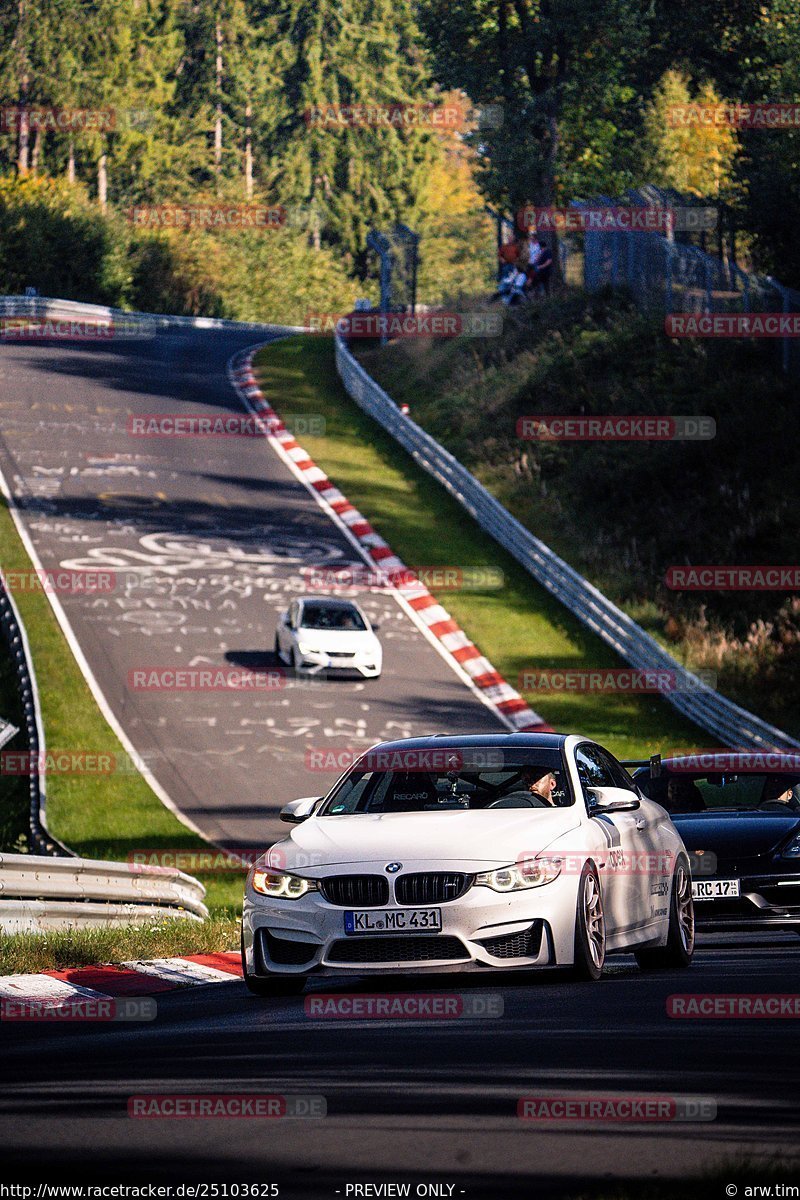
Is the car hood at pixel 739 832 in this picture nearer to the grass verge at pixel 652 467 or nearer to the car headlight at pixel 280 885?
the car headlight at pixel 280 885

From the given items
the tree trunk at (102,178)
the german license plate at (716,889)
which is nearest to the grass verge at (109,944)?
the german license plate at (716,889)

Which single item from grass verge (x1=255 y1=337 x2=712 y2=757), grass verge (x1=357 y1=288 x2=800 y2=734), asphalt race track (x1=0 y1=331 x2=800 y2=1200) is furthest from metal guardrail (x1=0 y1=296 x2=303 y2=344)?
asphalt race track (x1=0 y1=331 x2=800 y2=1200)

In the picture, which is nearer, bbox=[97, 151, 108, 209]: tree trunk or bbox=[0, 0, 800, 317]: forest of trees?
bbox=[0, 0, 800, 317]: forest of trees

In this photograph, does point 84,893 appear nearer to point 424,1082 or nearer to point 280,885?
point 280,885

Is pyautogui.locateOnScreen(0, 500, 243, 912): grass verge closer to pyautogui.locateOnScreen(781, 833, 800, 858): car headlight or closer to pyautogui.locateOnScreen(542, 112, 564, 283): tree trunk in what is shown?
pyautogui.locateOnScreen(781, 833, 800, 858): car headlight

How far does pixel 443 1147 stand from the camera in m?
5.60

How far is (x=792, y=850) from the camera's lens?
1410cm

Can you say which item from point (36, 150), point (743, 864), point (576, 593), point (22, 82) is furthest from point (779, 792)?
point (36, 150)

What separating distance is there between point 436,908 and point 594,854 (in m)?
1.10

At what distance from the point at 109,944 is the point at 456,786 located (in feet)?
9.55

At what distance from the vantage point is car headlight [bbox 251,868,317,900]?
9859mm

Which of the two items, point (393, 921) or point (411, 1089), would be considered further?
point (393, 921)

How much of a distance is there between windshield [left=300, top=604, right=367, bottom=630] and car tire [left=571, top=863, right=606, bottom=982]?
1919 centimetres

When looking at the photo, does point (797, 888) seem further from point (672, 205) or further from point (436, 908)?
point (672, 205)
